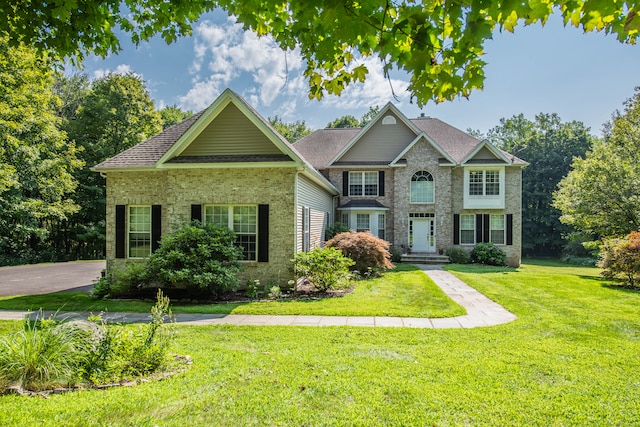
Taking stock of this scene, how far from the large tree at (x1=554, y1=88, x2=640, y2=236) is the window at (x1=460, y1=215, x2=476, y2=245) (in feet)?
15.8

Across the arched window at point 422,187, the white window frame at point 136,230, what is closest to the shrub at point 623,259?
the arched window at point 422,187

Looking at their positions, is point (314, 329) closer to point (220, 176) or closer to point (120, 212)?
point (220, 176)

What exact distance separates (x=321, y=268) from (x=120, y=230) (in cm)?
723

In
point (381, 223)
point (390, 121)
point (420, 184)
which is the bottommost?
point (381, 223)

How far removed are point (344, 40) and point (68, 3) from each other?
10.2 feet

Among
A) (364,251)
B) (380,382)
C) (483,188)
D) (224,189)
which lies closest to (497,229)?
(483,188)

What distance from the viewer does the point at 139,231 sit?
11.8 m

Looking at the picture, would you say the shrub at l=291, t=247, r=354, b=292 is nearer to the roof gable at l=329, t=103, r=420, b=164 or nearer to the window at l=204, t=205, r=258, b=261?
A: the window at l=204, t=205, r=258, b=261

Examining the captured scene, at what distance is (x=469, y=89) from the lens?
3.15 meters

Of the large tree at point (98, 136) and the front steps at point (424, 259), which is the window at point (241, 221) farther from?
the large tree at point (98, 136)

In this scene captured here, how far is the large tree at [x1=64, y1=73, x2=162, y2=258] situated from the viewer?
2702cm

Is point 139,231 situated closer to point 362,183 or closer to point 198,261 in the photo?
point 198,261

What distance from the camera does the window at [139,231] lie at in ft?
38.6

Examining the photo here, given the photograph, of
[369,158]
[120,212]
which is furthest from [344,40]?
[369,158]
